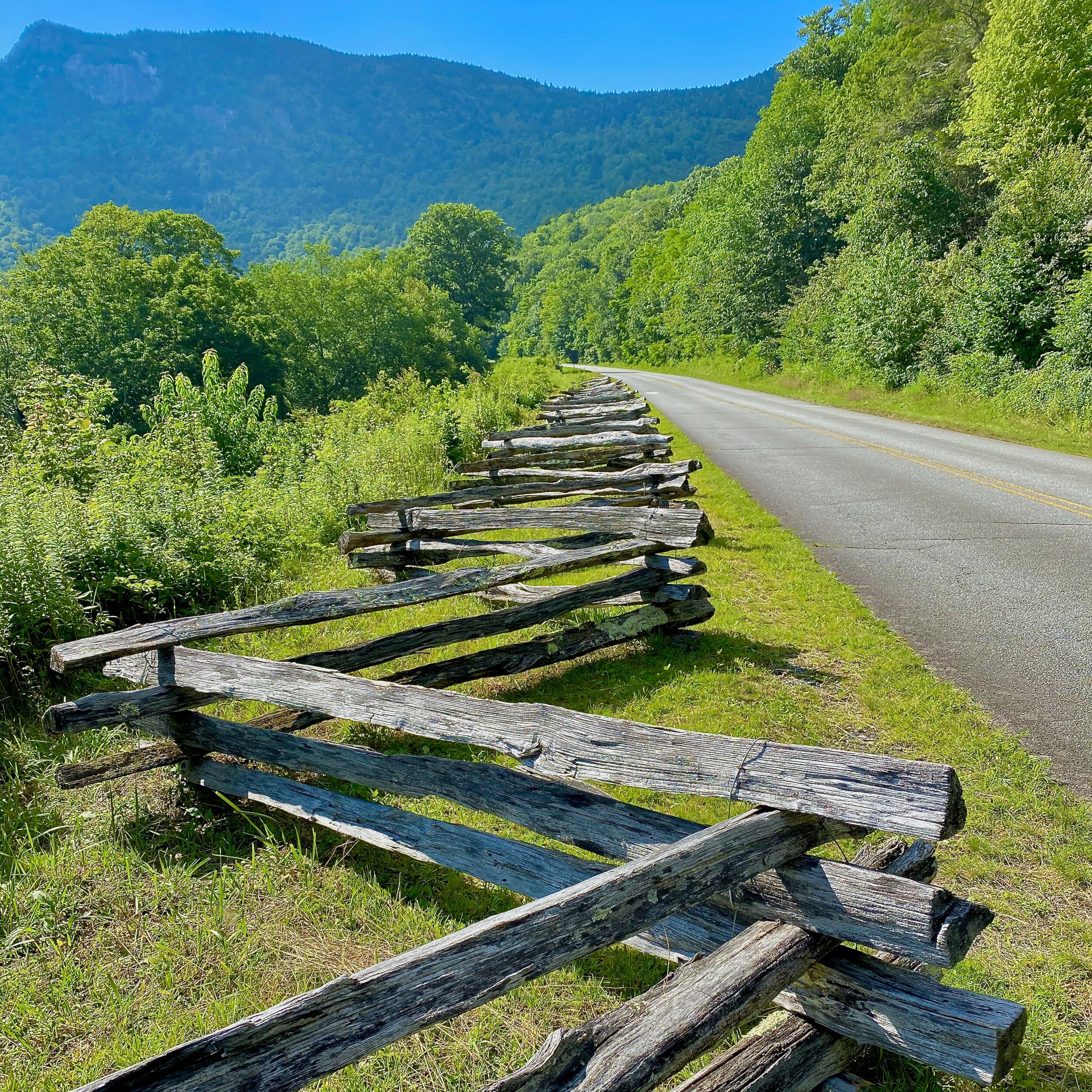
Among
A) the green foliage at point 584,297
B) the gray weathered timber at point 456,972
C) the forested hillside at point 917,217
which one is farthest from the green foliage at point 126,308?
the gray weathered timber at point 456,972

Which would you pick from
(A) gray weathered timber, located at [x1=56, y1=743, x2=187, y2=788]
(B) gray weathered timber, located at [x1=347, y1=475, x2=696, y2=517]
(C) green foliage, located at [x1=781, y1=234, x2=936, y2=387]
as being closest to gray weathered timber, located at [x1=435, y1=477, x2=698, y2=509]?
(B) gray weathered timber, located at [x1=347, y1=475, x2=696, y2=517]

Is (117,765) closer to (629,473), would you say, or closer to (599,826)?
(599,826)

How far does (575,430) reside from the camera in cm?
1327

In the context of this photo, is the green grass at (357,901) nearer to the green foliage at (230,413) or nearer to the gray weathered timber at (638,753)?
the gray weathered timber at (638,753)

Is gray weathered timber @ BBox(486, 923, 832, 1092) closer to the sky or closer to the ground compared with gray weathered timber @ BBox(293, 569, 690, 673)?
closer to the ground

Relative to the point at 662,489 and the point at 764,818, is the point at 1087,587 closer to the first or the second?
the point at 662,489

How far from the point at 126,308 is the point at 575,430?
44185 mm

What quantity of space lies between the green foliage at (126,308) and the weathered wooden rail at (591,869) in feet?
150

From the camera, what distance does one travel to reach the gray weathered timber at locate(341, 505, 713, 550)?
542 centimetres

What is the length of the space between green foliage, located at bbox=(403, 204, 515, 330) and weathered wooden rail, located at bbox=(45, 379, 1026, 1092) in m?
95.9

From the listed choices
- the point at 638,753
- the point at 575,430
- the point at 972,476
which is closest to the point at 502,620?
the point at 638,753

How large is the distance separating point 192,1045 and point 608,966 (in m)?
1.72

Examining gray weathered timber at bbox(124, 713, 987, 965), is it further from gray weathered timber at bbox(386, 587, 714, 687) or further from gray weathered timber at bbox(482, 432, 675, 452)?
gray weathered timber at bbox(482, 432, 675, 452)

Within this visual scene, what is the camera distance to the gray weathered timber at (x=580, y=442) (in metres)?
11.6
